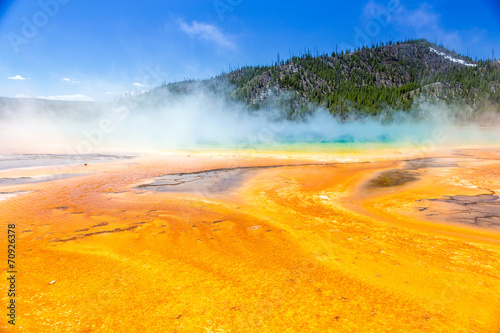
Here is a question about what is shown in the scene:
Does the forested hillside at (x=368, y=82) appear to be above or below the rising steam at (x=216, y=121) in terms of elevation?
above

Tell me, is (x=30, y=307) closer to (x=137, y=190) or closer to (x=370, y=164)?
(x=137, y=190)

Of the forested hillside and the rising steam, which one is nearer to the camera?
the rising steam

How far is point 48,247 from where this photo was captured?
16.0 ft

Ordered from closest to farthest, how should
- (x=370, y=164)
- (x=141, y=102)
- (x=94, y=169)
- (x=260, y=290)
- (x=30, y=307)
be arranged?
(x=30, y=307), (x=260, y=290), (x=94, y=169), (x=370, y=164), (x=141, y=102)

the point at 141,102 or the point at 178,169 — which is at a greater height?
the point at 141,102

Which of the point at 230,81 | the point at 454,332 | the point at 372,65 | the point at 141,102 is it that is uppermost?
the point at 372,65

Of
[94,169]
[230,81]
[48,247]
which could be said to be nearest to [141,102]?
[230,81]

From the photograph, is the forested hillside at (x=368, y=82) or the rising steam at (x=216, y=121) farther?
the forested hillside at (x=368, y=82)

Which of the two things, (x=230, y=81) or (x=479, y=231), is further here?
(x=230, y=81)

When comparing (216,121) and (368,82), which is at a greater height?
(368,82)

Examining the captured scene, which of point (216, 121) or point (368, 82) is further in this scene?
point (368, 82)

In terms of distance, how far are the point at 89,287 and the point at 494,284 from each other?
19.2 feet

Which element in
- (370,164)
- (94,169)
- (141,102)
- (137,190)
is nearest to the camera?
(137,190)

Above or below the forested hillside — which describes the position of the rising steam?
below
